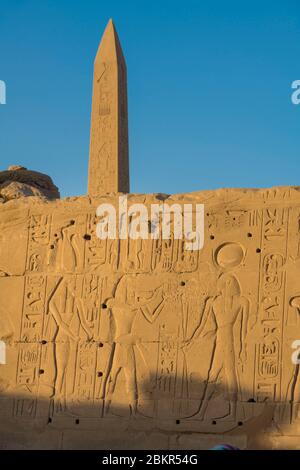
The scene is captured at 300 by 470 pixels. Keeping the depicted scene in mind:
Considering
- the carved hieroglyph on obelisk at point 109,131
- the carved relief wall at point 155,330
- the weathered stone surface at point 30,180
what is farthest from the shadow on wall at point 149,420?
the carved hieroglyph on obelisk at point 109,131

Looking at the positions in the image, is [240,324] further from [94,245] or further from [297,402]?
[94,245]

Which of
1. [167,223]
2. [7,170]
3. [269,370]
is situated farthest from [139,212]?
[7,170]

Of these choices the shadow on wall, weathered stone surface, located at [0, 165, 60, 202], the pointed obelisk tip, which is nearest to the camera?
the shadow on wall

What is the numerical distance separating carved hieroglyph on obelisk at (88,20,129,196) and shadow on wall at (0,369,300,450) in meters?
7.64

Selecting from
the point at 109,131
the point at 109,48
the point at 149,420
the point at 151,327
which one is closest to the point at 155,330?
the point at 151,327

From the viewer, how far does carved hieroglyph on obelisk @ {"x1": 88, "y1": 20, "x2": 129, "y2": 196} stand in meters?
18.5

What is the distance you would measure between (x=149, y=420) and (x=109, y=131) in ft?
29.6

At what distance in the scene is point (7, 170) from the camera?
47.5ft

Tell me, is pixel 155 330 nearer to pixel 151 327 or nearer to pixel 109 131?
pixel 151 327

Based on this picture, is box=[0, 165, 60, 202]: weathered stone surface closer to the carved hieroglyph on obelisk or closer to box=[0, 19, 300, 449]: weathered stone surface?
box=[0, 19, 300, 449]: weathered stone surface
